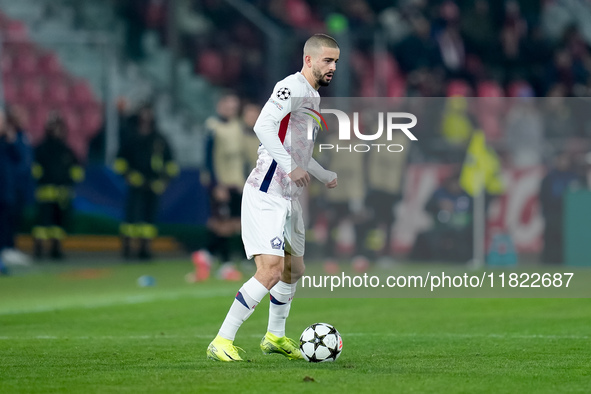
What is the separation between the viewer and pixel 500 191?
17.0 m

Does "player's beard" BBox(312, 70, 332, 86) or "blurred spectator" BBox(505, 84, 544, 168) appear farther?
"blurred spectator" BBox(505, 84, 544, 168)

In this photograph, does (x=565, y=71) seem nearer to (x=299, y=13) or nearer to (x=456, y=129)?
(x=456, y=129)

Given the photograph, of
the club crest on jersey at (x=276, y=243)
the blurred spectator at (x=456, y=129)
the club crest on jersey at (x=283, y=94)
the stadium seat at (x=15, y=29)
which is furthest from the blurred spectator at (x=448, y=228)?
the club crest on jersey at (x=283, y=94)

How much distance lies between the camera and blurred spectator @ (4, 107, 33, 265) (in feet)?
54.0

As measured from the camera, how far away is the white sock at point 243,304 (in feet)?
22.9

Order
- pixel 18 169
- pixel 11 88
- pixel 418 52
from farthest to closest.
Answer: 1. pixel 418 52
2. pixel 11 88
3. pixel 18 169

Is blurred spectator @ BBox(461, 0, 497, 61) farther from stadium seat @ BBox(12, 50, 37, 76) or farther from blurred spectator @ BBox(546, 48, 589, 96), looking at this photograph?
stadium seat @ BBox(12, 50, 37, 76)

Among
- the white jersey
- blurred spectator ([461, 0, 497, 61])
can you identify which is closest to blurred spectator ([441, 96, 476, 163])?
blurred spectator ([461, 0, 497, 61])

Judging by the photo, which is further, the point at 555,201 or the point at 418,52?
the point at 418,52

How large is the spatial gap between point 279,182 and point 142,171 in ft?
34.7

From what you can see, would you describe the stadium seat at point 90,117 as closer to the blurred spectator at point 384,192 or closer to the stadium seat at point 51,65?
the stadium seat at point 51,65

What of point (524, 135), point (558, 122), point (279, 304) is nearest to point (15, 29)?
point (524, 135)

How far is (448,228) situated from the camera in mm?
16859

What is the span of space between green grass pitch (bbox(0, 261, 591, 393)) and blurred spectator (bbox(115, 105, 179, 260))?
327cm
